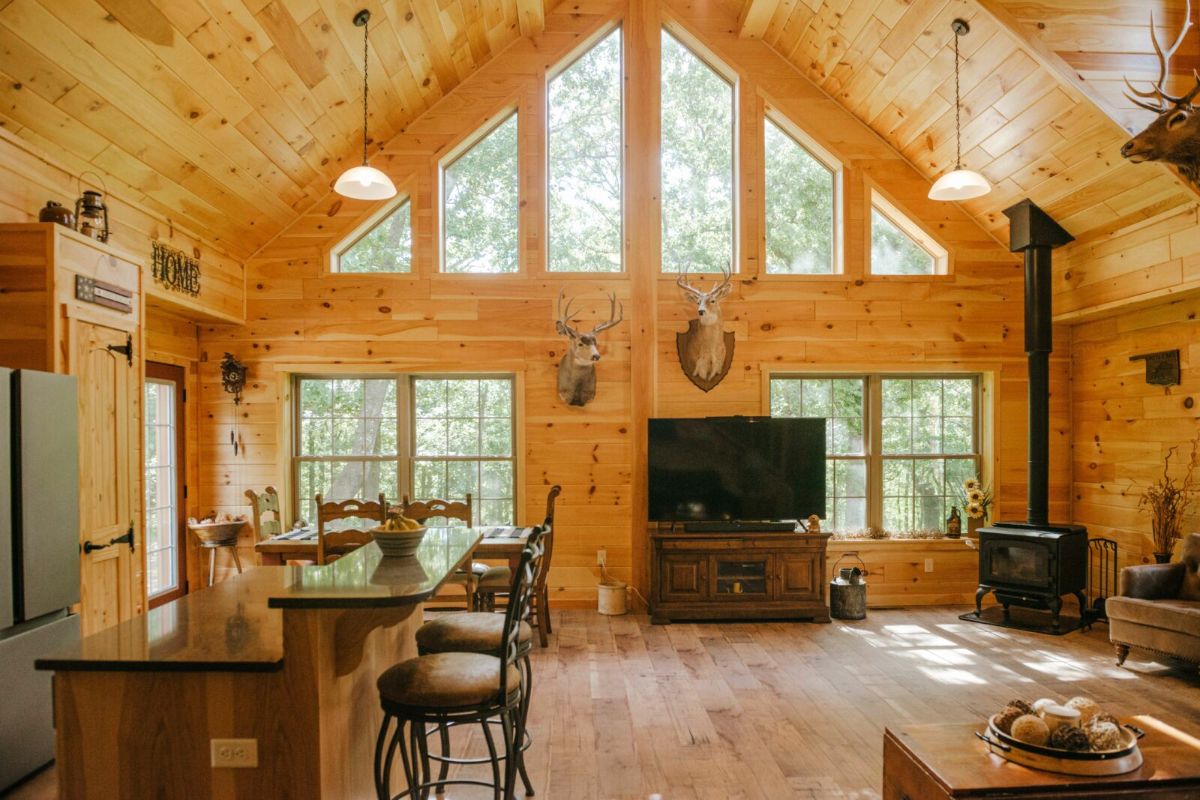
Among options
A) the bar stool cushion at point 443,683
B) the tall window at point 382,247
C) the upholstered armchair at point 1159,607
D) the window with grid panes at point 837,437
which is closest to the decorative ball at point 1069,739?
the bar stool cushion at point 443,683

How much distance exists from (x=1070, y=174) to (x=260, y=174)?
565cm

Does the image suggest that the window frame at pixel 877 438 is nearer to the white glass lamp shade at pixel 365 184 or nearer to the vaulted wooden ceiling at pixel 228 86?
the white glass lamp shade at pixel 365 184

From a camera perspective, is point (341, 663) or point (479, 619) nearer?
point (341, 663)

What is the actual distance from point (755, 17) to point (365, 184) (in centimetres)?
344

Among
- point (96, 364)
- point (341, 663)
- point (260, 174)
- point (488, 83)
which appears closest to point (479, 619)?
point (341, 663)

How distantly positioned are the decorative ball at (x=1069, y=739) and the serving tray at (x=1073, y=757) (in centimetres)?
2

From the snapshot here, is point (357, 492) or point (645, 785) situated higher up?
point (357, 492)

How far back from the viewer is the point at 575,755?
10.5ft

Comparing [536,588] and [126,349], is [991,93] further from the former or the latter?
[126,349]

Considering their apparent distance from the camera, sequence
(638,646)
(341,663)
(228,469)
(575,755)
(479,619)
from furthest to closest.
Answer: (228,469) → (638,646) → (575,755) → (479,619) → (341,663)

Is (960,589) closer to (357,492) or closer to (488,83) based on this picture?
(357,492)

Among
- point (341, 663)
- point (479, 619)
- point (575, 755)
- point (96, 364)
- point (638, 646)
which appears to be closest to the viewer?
point (341, 663)

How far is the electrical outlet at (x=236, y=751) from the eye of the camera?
6.84 feet

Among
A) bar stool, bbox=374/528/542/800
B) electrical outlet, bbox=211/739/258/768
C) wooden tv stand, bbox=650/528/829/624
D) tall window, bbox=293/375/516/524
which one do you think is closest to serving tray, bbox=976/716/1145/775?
bar stool, bbox=374/528/542/800
